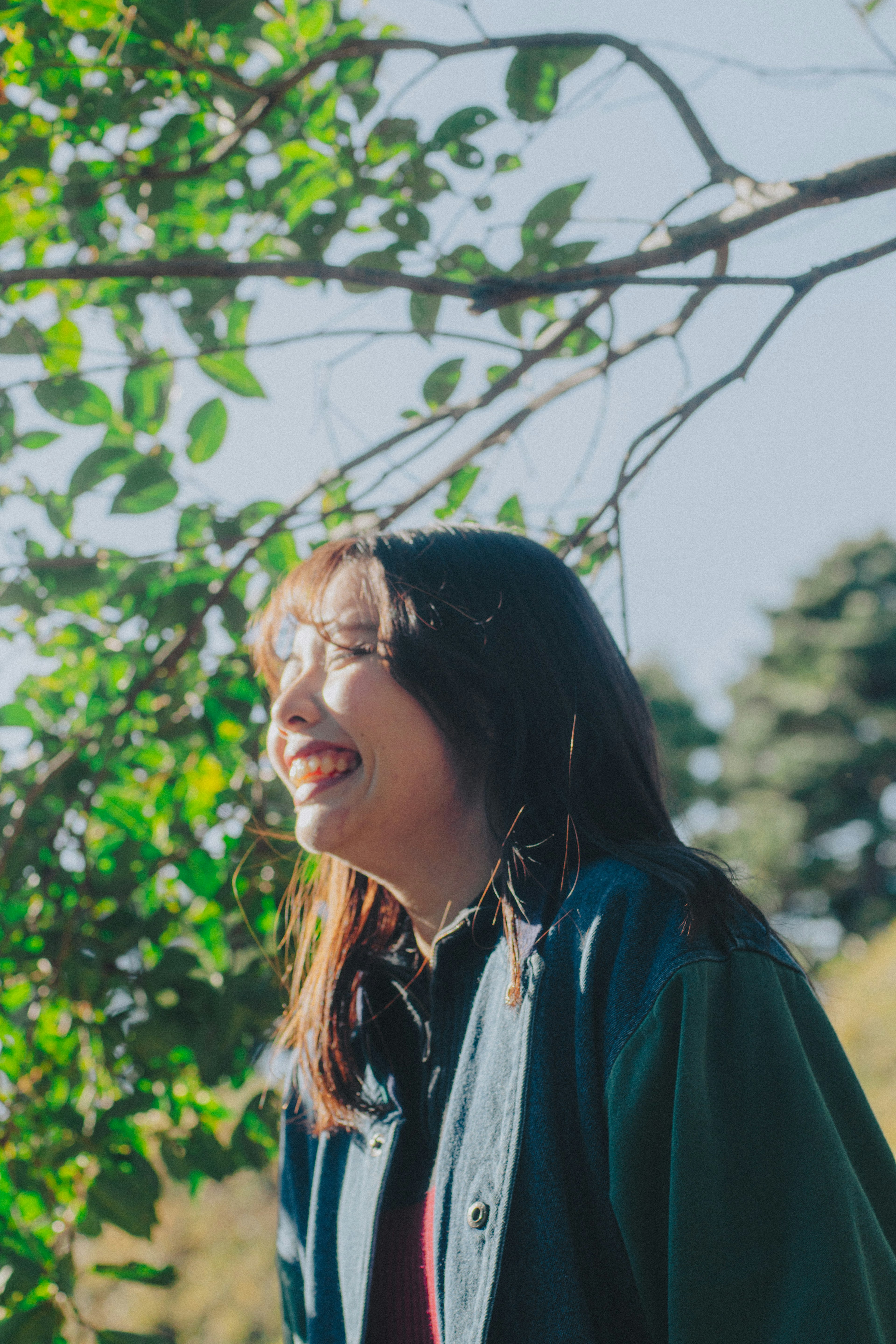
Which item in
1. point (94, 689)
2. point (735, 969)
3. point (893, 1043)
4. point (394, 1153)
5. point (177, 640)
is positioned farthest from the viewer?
point (893, 1043)

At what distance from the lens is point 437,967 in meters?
1.17

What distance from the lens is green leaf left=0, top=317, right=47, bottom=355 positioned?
1.64 m

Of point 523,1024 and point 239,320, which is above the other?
point 239,320

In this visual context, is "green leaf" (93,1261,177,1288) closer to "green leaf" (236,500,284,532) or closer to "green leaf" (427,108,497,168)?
"green leaf" (236,500,284,532)

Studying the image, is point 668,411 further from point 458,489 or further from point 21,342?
point 21,342

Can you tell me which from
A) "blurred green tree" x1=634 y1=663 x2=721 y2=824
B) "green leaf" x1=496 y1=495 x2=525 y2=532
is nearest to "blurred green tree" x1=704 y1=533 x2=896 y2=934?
"blurred green tree" x1=634 y1=663 x2=721 y2=824

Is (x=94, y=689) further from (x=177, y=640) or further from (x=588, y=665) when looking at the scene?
(x=588, y=665)

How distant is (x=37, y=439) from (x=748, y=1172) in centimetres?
152

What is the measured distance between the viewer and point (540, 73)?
1.59 meters

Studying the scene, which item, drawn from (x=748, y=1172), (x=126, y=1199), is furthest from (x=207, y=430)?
(x=748, y=1172)

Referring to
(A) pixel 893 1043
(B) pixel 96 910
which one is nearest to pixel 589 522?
(B) pixel 96 910

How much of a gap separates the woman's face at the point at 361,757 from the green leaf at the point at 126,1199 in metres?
0.72

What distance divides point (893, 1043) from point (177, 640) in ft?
18.0

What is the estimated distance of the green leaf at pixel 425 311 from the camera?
1.60 metres
